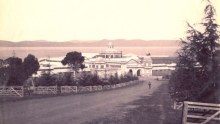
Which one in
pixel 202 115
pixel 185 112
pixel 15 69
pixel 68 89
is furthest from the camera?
pixel 68 89

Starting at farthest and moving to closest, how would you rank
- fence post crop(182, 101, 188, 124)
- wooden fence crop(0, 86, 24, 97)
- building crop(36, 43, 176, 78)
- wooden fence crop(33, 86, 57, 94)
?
1. building crop(36, 43, 176, 78)
2. wooden fence crop(33, 86, 57, 94)
3. wooden fence crop(0, 86, 24, 97)
4. fence post crop(182, 101, 188, 124)

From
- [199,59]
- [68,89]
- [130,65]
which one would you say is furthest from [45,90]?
[130,65]

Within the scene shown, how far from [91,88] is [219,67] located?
3033 centimetres

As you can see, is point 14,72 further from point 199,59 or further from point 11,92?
point 199,59

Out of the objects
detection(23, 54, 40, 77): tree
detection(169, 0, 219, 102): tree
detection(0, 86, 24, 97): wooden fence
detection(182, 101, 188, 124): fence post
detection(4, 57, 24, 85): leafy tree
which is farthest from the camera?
detection(23, 54, 40, 77): tree

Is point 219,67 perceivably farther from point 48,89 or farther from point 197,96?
point 48,89

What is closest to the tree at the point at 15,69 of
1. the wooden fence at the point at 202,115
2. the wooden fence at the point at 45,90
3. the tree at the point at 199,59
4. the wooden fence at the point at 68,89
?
the wooden fence at the point at 45,90

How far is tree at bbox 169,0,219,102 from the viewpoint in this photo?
1349 centimetres

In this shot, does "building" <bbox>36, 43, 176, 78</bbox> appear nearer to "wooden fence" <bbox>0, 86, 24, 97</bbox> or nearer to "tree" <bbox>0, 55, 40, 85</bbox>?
"tree" <bbox>0, 55, 40, 85</bbox>

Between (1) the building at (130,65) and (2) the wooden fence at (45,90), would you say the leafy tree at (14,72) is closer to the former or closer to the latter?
(2) the wooden fence at (45,90)

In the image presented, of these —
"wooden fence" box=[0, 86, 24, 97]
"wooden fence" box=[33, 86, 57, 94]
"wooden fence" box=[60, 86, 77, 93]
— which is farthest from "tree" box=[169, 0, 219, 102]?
"wooden fence" box=[60, 86, 77, 93]

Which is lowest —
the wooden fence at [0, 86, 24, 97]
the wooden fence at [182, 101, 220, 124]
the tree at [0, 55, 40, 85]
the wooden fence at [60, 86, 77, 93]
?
the wooden fence at [60, 86, 77, 93]

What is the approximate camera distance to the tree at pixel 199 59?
44.3 ft

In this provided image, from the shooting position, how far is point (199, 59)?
45.9 ft
